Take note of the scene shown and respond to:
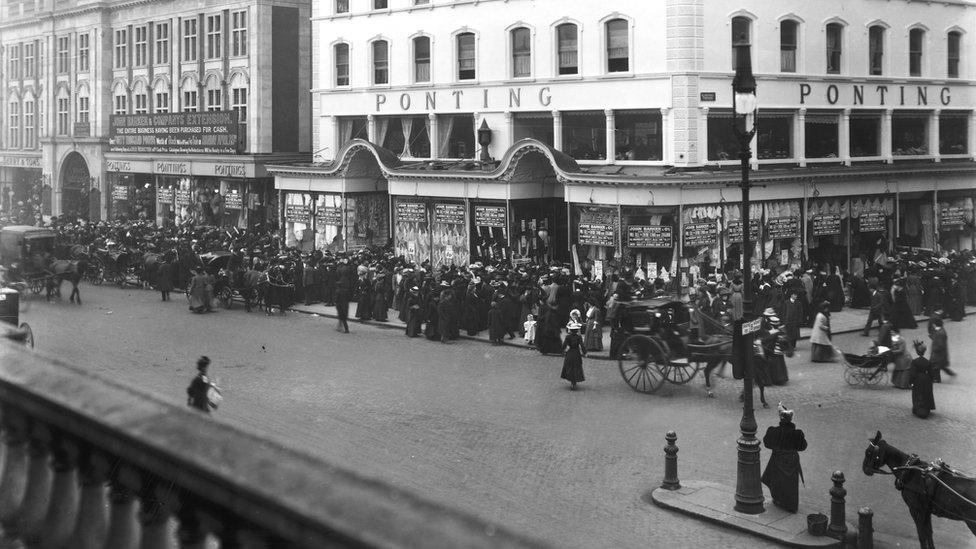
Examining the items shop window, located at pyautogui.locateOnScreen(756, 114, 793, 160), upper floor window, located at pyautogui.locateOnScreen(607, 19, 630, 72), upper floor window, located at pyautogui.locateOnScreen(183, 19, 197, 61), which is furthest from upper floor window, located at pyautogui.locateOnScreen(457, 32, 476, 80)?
upper floor window, located at pyautogui.locateOnScreen(183, 19, 197, 61)

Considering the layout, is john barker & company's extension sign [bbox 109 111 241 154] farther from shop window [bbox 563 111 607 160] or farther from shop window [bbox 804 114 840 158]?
shop window [bbox 804 114 840 158]

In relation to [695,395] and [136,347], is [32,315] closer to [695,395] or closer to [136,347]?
[136,347]

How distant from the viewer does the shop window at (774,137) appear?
3466 centimetres

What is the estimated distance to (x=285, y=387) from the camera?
2117 centimetres

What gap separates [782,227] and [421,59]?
14.9 metres

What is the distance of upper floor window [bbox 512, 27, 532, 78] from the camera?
3703cm

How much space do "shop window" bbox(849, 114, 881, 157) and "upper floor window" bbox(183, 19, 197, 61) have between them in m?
30.2

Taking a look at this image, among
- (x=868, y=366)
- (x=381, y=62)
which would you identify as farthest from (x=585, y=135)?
(x=868, y=366)

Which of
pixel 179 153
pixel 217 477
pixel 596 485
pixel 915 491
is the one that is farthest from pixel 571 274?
pixel 217 477

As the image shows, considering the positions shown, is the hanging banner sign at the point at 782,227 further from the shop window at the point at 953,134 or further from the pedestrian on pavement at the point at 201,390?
the pedestrian on pavement at the point at 201,390

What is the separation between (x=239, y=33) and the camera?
49.4 m

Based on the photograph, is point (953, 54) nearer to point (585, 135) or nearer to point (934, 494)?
point (585, 135)

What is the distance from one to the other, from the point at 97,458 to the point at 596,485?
467 inches

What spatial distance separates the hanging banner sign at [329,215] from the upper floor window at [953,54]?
75.1 feet
